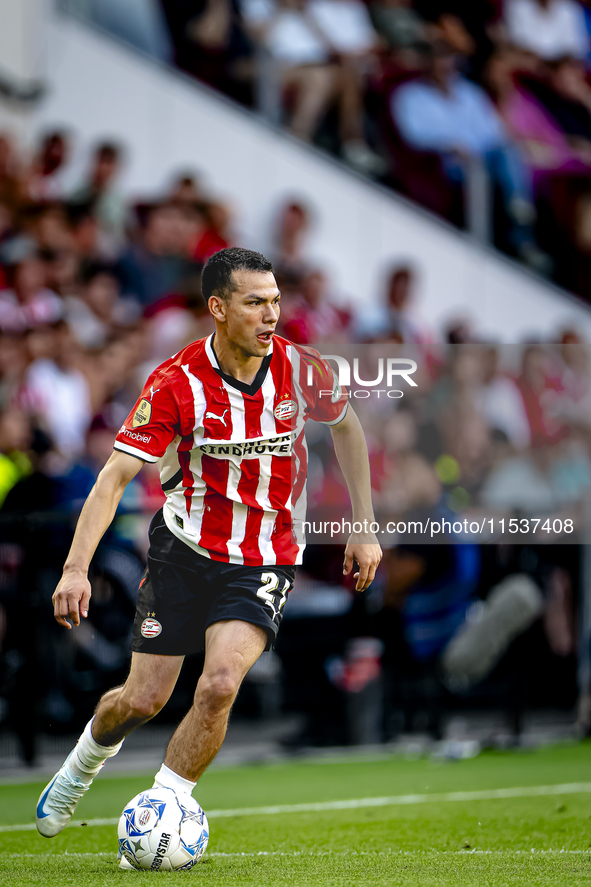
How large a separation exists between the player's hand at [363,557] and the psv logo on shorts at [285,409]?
557 mm

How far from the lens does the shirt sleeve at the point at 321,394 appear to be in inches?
194

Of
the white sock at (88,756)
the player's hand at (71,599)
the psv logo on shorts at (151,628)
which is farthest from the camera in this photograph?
the white sock at (88,756)

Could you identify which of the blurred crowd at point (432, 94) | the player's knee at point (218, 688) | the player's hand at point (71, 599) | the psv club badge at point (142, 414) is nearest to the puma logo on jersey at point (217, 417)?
the psv club badge at point (142, 414)

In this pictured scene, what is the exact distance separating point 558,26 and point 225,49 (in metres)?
4.70

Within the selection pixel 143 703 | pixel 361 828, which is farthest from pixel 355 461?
pixel 361 828

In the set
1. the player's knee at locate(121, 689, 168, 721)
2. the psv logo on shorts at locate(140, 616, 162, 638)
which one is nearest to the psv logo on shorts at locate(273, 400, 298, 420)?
the psv logo on shorts at locate(140, 616, 162, 638)

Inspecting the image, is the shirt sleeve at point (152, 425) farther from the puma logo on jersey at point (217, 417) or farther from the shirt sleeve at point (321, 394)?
the shirt sleeve at point (321, 394)

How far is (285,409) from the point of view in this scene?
4.80 meters

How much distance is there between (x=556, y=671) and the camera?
29.5 feet

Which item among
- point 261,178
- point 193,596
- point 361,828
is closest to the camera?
point 193,596

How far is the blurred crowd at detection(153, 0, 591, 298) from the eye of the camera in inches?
471

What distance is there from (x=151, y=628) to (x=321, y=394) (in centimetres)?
118

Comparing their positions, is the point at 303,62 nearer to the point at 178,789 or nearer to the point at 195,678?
the point at 195,678

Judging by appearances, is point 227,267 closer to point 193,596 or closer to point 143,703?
point 193,596
